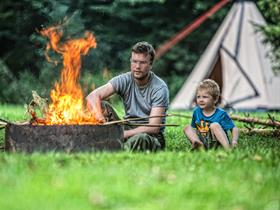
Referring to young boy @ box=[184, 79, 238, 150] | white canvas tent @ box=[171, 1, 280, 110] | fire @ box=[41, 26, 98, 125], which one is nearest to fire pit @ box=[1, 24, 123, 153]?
fire @ box=[41, 26, 98, 125]

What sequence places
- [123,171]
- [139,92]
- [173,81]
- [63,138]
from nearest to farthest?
[123,171] → [63,138] → [139,92] → [173,81]

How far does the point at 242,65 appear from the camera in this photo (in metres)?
17.6

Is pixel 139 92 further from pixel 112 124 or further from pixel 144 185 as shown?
pixel 144 185

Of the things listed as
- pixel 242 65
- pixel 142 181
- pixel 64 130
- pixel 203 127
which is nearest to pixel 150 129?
pixel 203 127

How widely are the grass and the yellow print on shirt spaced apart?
1.11 meters

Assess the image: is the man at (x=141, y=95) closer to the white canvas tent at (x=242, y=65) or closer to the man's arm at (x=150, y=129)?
the man's arm at (x=150, y=129)

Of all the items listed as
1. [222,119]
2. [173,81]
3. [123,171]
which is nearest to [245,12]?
[173,81]

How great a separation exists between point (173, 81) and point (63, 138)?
20400mm

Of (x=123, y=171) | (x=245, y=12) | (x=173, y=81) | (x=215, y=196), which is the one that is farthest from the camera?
(x=173, y=81)

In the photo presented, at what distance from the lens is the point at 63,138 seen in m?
6.26

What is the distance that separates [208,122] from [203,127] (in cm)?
7

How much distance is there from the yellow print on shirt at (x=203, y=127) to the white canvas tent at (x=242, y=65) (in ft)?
33.0

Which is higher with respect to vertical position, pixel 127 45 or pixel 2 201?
pixel 127 45

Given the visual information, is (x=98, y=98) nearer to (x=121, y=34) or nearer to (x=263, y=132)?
(x=263, y=132)
